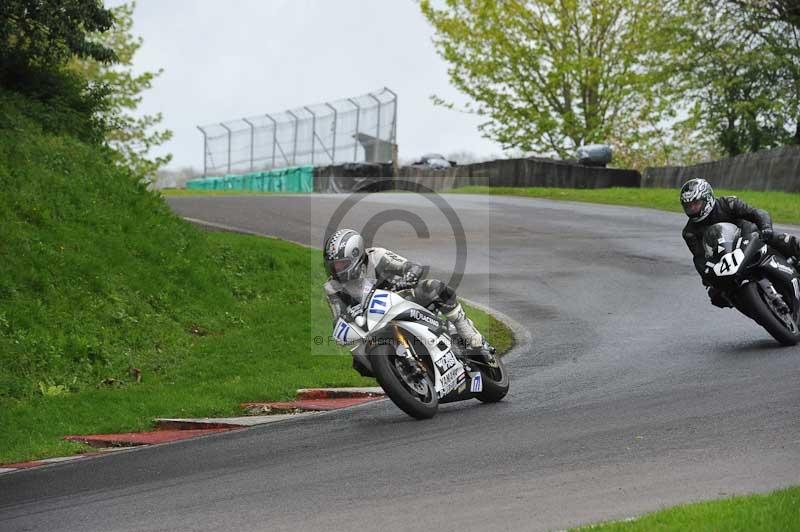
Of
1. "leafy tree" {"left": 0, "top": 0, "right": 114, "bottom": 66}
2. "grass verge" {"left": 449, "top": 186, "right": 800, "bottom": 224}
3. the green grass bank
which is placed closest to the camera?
the green grass bank

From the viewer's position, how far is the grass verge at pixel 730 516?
5.84 metres

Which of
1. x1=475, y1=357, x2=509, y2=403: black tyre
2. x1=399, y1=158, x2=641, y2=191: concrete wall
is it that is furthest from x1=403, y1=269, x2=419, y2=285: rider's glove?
x1=399, y1=158, x2=641, y2=191: concrete wall

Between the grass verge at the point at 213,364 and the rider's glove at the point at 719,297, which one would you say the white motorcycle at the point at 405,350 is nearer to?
the grass verge at the point at 213,364

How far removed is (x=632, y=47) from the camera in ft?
186

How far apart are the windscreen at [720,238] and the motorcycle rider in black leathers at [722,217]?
136mm

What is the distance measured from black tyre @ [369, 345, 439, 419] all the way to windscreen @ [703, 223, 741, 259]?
13.3ft

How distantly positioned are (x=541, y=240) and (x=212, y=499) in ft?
57.8

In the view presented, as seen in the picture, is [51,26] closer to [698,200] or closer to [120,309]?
[120,309]

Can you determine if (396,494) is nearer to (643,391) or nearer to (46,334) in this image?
(643,391)

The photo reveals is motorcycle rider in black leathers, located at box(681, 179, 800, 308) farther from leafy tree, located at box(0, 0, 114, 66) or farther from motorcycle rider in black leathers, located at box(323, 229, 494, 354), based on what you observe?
leafy tree, located at box(0, 0, 114, 66)

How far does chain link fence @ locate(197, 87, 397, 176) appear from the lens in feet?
155

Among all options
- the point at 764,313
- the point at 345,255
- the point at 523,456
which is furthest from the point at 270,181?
the point at 523,456

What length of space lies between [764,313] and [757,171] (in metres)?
22.2

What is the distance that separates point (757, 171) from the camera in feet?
109
